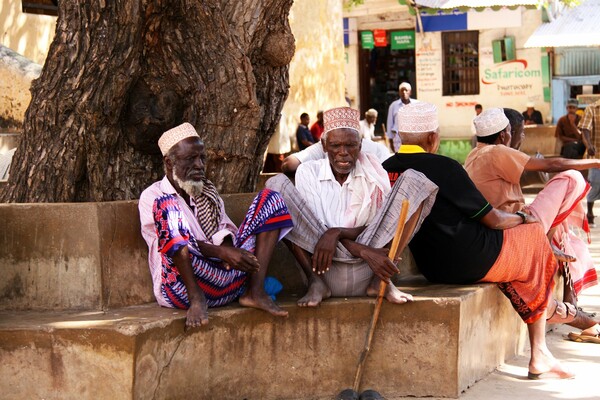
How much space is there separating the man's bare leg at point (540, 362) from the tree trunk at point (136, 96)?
1993mm

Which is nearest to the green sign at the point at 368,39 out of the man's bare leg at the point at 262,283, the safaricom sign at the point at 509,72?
the safaricom sign at the point at 509,72

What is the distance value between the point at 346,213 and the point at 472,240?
72 cm

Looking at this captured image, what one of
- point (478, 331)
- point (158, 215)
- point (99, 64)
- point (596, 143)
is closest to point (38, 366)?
point (158, 215)

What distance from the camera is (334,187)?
17.1ft

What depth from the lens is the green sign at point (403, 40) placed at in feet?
93.4

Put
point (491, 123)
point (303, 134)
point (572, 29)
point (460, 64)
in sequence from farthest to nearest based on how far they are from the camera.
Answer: point (460, 64), point (572, 29), point (303, 134), point (491, 123)

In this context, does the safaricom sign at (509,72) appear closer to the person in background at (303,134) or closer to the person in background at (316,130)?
the person in background at (316,130)

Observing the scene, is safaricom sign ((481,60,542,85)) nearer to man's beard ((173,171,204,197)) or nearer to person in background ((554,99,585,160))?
person in background ((554,99,585,160))

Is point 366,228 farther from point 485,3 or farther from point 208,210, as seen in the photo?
point 485,3

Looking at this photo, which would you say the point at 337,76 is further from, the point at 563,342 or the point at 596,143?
the point at 563,342

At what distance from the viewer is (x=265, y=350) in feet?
16.3

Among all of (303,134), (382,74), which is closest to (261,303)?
(303,134)

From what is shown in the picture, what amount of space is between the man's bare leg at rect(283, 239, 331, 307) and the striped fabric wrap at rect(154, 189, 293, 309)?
23cm

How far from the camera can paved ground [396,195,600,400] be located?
16.8 feet
